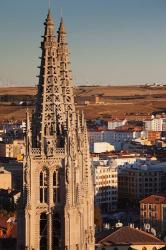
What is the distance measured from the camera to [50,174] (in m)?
20.1

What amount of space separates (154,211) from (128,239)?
13.9m

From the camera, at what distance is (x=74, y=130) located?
2150 cm

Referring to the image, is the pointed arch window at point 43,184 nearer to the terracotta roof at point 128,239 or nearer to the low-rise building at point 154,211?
the terracotta roof at point 128,239

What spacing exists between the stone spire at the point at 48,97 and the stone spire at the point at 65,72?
36.8 inches

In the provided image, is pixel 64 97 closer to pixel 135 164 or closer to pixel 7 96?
pixel 135 164

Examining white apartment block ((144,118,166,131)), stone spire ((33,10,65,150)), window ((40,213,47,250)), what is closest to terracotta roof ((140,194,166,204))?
stone spire ((33,10,65,150))

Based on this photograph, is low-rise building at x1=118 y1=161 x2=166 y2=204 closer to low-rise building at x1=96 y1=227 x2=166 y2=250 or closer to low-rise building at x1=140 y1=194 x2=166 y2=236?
low-rise building at x1=140 y1=194 x2=166 y2=236

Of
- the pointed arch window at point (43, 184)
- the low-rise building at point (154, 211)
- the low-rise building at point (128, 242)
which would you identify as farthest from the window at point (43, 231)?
the low-rise building at point (154, 211)

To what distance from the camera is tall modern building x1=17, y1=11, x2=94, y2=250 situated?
65.9 ft

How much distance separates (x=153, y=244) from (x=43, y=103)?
1395cm

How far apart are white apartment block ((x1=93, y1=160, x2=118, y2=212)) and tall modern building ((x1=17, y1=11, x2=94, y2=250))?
33.0 meters

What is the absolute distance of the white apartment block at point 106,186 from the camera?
5441 cm

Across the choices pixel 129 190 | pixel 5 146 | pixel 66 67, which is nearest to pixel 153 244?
pixel 66 67

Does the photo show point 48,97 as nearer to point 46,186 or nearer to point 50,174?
point 50,174
